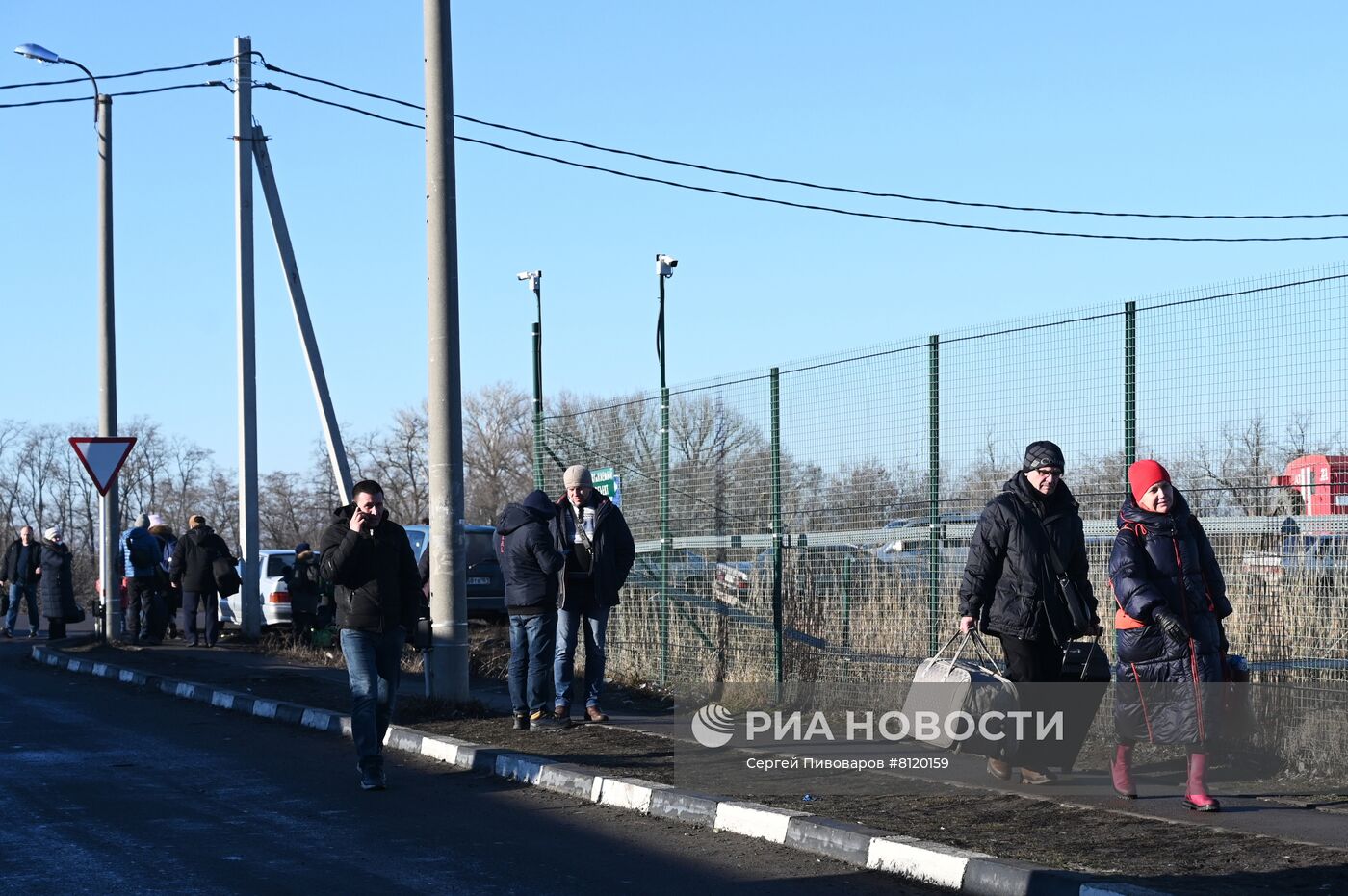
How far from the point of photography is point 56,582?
22.2 meters

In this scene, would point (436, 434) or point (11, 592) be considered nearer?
point (436, 434)

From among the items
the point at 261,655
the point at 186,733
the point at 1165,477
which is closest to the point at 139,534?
the point at 261,655

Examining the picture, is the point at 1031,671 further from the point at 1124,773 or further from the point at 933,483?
the point at 933,483

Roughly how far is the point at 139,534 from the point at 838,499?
12.1 m

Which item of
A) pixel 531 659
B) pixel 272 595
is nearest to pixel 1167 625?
pixel 531 659

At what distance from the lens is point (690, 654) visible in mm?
13508

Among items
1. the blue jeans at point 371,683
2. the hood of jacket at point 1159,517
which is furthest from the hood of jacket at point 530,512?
the hood of jacket at point 1159,517

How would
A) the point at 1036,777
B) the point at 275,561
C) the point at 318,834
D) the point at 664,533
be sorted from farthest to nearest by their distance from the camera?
the point at 275,561, the point at 664,533, the point at 1036,777, the point at 318,834

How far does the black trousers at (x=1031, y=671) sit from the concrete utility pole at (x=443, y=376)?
504cm

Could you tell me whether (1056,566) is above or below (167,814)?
above

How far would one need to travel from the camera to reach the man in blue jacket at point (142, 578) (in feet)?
66.2

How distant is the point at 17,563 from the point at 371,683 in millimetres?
16891

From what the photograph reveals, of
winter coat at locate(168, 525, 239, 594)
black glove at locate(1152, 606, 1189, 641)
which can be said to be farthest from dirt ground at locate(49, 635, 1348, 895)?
winter coat at locate(168, 525, 239, 594)

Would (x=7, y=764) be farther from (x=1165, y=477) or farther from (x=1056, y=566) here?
(x=1165, y=477)
